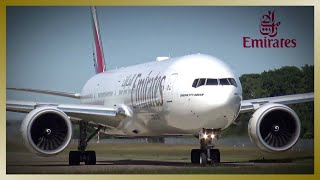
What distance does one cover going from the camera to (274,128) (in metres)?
26.4

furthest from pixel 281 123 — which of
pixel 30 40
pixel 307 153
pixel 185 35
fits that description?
pixel 30 40

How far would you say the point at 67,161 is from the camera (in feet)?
100.0

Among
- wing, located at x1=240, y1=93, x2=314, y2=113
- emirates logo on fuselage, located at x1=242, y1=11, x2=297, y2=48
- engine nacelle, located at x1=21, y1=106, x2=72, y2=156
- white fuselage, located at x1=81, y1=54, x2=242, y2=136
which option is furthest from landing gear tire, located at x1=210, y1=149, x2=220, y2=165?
engine nacelle, located at x1=21, y1=106, x2=72, y2=156

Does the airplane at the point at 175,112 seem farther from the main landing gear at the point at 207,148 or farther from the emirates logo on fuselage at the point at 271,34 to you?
the emirates logo on fuselage at the point at 271,34

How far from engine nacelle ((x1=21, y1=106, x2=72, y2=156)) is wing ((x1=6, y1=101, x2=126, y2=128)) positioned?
552mm

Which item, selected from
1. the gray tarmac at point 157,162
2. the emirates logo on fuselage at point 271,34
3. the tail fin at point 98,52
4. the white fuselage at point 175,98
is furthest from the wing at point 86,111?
the tail fin at point 98,52

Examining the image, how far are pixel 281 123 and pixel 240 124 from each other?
4751 mm

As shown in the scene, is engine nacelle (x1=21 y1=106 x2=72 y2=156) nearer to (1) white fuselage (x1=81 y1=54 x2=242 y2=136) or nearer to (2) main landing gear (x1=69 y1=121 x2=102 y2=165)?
(2) main landing gear (x1=69 y1=121 x2=102 y2=165)

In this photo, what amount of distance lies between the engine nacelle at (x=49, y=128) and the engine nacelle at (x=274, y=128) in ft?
14.6

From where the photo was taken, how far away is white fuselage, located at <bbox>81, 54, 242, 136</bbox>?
2455 cm

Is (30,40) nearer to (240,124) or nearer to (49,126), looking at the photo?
(49,126)

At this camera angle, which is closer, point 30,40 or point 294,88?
point 30,40

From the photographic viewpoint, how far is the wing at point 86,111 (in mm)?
26469

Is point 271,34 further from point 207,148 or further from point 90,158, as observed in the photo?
point 90,158
